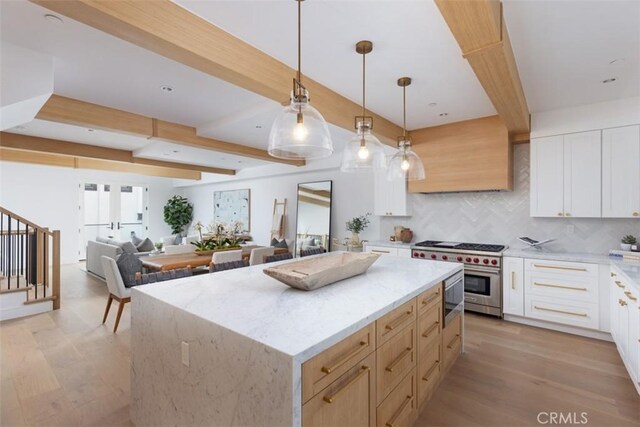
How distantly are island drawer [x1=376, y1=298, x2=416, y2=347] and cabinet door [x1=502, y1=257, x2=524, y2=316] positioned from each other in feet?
8.03

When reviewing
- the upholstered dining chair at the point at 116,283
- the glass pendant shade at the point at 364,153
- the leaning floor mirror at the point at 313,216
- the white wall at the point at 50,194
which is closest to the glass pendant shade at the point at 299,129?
the glass pendant shade at the point at 364,153

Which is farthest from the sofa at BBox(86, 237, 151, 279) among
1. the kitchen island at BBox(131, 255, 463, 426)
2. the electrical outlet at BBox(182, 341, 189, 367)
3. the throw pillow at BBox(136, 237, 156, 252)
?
the electrical outlet at BBox(182, 341, 189, 367)

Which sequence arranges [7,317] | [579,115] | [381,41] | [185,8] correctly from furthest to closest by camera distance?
1. [7,317]
2. [579,115]
3. [381,41]
4. [185,8]

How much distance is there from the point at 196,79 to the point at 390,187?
10.6ft

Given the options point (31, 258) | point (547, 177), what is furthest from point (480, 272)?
point (31, 258)

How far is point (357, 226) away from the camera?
5.60m

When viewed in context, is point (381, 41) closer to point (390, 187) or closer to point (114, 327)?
point (390, 187)

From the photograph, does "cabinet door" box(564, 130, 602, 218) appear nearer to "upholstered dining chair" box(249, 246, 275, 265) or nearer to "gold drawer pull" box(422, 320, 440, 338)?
"gold drawer pull" box(422, 320, 440, 338)

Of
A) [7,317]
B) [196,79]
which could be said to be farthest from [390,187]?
[7,317]

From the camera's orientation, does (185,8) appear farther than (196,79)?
No

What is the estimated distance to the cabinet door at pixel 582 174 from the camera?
334cm

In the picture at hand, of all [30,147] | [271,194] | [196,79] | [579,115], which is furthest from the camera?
[271,194]

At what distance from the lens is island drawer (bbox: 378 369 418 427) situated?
1544mm

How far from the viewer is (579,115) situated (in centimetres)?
344
